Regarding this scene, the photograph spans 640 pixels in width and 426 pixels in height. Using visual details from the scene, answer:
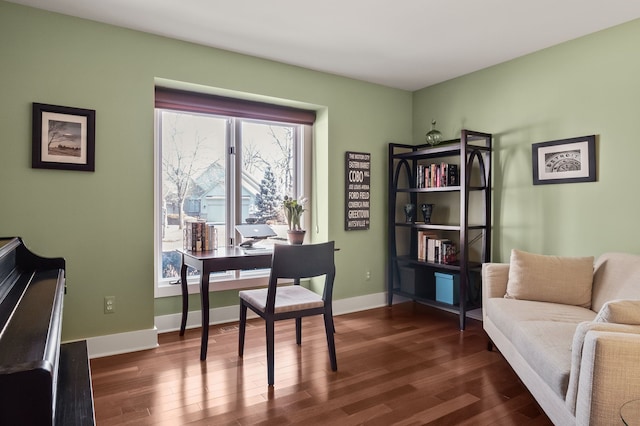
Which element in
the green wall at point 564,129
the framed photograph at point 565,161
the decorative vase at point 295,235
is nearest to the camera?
the green wall at point 564,129

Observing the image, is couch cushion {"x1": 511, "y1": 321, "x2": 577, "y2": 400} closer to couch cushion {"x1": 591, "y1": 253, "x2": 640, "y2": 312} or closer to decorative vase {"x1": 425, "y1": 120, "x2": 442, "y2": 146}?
couch cushion {"x1": 591, "y1": 253, "x2": 640, "y2": 312}

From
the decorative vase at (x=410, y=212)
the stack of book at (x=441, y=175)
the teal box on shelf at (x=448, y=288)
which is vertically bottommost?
the teal box on shelf at (x=448, y=288)

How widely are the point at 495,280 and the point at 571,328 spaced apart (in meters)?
0.84

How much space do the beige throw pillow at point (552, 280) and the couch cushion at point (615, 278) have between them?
0.18 feet

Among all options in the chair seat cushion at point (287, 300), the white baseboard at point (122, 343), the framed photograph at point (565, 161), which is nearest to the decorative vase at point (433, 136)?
the framed photograph at point (565, 161)

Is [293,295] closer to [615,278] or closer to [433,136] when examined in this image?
[615,278]

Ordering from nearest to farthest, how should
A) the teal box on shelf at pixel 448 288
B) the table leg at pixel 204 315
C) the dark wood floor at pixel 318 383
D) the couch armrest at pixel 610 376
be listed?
the couch armrest at pixel 610 376
the dark wood floor at pixel 318 383
the table leg at pixel 204 315
the teal box on shelf at pixel 448 288

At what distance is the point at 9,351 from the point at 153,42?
9.27 feet

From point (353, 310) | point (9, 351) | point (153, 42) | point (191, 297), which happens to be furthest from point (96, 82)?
point (353, 310)

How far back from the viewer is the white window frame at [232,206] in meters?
3.55

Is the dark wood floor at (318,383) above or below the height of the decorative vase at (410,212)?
below

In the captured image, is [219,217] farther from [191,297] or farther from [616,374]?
[616,374]

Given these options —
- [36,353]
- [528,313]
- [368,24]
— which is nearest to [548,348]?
[528,313]

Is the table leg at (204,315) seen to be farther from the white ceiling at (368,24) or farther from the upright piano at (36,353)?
the white ceiling at (368,24)
